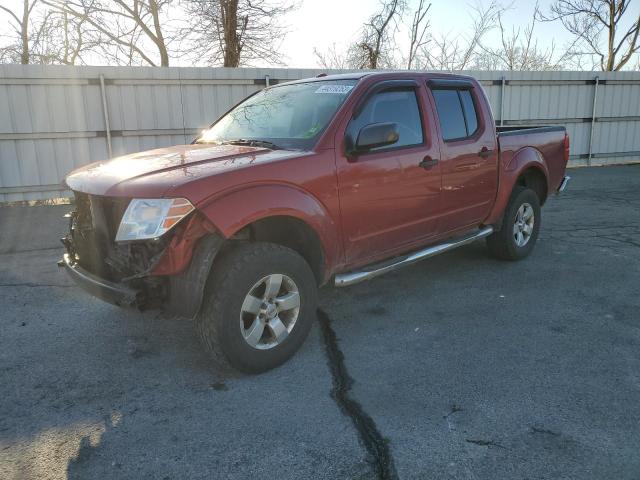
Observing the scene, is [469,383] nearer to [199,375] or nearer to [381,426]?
[381,426]

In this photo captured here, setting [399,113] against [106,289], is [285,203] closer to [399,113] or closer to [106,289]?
[106,289]

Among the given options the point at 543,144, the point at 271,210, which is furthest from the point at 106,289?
the point at 543,144

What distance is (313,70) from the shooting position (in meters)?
11.1

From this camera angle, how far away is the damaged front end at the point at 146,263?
2.82 metres

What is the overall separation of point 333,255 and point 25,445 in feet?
6.89

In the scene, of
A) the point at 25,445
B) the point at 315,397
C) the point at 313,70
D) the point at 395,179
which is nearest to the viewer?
the point at 25,445

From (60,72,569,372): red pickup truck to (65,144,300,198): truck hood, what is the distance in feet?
0.04

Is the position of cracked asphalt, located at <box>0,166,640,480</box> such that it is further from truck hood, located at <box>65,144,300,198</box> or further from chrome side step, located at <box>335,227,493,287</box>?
truck hood, located at <box>65,144,300,198</box>

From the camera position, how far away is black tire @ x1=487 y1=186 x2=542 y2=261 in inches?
211

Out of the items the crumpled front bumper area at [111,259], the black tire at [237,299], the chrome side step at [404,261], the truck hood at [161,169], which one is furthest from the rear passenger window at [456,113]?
the crumpled front bumper area at [111,259]

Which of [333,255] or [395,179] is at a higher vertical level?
[395,179]

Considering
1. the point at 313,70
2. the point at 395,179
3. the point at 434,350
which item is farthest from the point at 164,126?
the point at 434,350

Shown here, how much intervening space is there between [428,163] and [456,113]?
2.77 ft

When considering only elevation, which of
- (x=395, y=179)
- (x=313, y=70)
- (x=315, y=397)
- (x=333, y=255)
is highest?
(x=313, y=70)
